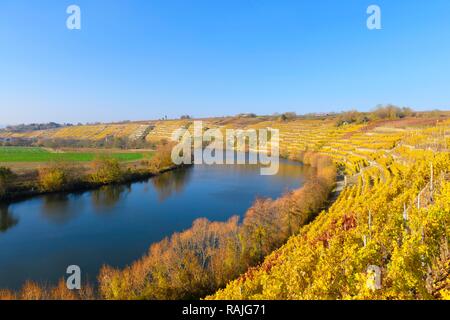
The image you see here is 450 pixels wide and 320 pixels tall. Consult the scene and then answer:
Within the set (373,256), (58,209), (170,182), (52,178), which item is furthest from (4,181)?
(373,256)

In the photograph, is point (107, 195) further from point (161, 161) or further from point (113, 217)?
point (161, 161)

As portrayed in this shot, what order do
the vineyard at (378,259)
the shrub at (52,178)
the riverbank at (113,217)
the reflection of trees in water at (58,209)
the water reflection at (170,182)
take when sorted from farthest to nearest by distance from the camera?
the water reflection at (170,182), the shrub at (52,178), the reflection of trees in water at (58,209), the riverbank at (113,217), the vineyard at (378,259)

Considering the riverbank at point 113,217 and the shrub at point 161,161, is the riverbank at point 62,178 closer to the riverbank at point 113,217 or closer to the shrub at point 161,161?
the riverbank at point 113,217

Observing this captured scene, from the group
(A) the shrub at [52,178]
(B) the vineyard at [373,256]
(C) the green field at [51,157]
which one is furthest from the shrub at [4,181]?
(B) the vineyard at [373,256]

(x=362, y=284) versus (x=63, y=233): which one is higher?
(x=362, y=284)
